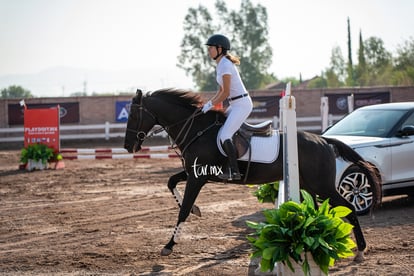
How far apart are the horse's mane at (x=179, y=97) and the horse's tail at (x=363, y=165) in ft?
6.16

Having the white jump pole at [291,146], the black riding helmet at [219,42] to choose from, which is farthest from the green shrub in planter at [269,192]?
the white jump pole at [291,146]

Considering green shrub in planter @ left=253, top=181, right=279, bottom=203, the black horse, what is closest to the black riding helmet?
the black horse

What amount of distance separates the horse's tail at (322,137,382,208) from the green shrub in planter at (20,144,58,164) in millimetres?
12182

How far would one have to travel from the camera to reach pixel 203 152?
7770mm

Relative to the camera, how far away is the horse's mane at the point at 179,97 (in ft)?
27.1

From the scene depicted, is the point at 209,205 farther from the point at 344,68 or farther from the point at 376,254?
the point at 344,68

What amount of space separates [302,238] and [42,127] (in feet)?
48.9

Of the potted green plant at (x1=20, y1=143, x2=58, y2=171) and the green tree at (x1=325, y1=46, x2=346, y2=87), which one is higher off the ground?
the green tree at (x1=325, y1=46, x2=346, y2=87)

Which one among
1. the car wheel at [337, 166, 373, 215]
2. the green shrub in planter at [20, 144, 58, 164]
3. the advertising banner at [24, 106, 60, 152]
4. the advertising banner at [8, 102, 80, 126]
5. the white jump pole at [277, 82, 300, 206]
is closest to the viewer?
the white jump pole at [277, 82, 300, 206]

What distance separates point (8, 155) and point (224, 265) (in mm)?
19125

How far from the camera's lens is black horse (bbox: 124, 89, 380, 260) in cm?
756

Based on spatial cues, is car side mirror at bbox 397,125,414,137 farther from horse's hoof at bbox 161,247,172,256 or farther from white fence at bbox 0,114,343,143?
white fence at bbox 0,114,343,143

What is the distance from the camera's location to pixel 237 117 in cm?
778

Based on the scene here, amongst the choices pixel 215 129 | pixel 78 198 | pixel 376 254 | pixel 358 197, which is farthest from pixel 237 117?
pixel 78 198
